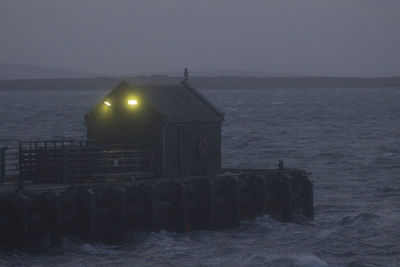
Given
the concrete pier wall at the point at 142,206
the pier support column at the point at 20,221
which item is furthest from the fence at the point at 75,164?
the pier support column at the point at 20,221

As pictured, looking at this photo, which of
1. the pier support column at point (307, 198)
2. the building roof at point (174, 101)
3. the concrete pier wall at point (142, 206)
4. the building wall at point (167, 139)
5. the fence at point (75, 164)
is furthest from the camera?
the pier support column at point (307, 198)

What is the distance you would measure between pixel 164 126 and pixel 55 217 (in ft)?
20.6

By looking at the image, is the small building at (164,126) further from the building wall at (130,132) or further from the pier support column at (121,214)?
the pier support column at (121,214)

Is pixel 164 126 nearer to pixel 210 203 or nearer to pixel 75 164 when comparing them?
pixel 210 203

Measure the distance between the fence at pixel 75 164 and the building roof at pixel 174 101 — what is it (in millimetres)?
1636

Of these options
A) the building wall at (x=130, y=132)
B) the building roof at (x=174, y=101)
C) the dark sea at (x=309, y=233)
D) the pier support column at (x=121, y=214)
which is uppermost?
the building roof at (x=174, y=101)

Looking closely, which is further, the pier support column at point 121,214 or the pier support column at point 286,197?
the pier support column at point 286,197

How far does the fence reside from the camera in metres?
29.7

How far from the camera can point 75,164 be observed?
29.8m

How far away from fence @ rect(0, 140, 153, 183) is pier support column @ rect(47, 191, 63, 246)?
3.58 m

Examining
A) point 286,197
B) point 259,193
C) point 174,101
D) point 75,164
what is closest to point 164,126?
point 174,101

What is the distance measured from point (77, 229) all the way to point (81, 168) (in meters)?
3.36

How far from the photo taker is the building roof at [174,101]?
3159 centimetres

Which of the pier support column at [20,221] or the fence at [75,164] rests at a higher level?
the fence at [75,164]
